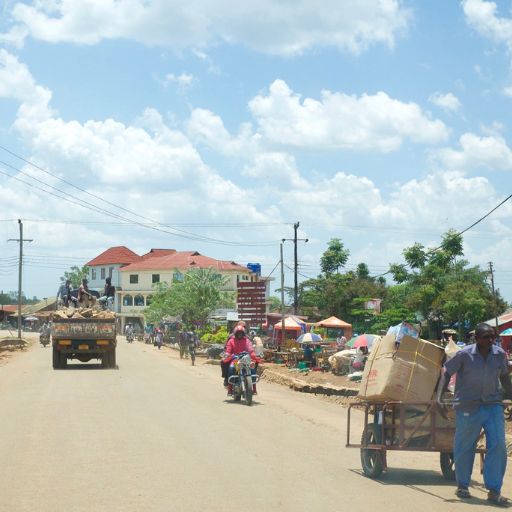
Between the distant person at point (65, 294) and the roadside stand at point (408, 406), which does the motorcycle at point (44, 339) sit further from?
the roadside stand at point (408, 406)

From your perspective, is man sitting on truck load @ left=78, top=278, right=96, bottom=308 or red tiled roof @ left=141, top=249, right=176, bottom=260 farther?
red tiled roof @ left=141, top=249, right=176, bottom=260

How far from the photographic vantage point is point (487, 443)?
7777 millimetres

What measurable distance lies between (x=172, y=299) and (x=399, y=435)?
181ft

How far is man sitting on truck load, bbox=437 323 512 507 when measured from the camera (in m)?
7.80

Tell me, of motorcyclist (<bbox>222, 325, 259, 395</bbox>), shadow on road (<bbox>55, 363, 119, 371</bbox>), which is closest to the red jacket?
motorcyclist (<bbox>222, 325, 259, 395</bbox>)

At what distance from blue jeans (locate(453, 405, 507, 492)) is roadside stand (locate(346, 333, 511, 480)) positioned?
0.67 meters

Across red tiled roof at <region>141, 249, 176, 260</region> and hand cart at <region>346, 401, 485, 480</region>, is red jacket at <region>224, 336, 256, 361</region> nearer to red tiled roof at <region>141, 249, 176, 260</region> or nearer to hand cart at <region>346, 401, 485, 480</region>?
hand cart at <region>346, 401, 485, 480</region>

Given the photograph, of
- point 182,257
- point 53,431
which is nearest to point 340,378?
point 53,431

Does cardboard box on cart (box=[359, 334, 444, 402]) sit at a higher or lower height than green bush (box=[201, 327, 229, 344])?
higher

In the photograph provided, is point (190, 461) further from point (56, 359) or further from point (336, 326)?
point (336, 326)

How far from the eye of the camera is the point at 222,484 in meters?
8.35

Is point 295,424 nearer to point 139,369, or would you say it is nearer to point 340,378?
point 340,378

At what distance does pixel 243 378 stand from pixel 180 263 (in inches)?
3496

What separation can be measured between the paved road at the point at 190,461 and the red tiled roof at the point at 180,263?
85.8 meters
